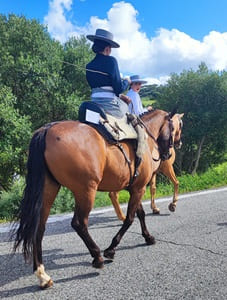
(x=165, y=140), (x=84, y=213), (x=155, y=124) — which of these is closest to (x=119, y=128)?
(x=84, y=213)

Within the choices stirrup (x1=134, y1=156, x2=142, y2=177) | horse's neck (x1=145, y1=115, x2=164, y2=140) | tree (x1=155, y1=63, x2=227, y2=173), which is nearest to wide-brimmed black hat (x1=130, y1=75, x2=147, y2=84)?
horse's neck (x1=145, y1=115, x2=164, y2=140)

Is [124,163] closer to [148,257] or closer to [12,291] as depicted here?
[148,257]

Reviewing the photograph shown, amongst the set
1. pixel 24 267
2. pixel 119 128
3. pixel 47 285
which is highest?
pixel 119 128

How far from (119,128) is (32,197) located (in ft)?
4.71

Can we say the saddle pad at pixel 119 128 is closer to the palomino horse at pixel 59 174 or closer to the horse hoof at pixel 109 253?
the palomino horse at pixel 59 174

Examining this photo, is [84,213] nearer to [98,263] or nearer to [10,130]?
[98,263]

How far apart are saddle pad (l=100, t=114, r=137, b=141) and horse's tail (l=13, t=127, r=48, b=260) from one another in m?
0.85

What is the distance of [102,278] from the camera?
3576 millimetres

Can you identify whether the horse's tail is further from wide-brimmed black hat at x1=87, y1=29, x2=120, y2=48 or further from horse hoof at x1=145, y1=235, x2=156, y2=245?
horse hoof at x1=145, y1=235, x2=156, y2=245

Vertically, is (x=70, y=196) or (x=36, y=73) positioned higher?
(x=36, y=73)

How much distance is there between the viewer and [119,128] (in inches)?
162

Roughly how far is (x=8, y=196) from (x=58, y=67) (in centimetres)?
1066

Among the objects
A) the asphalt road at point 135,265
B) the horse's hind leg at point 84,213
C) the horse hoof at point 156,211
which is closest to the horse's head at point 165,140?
the asphalt road at point 135,265

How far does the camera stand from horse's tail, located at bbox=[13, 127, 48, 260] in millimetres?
3387
